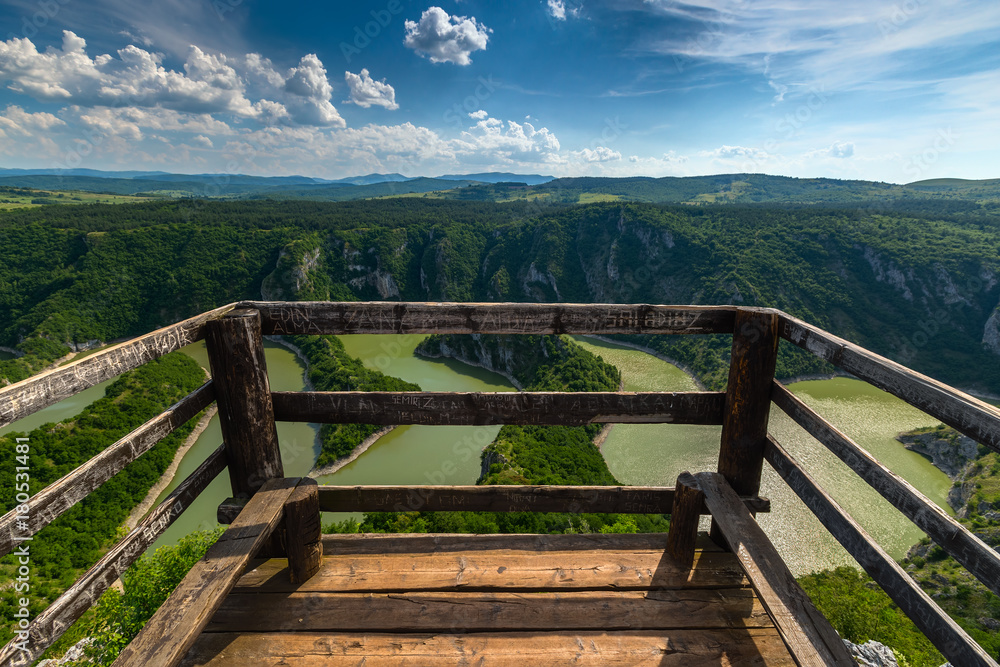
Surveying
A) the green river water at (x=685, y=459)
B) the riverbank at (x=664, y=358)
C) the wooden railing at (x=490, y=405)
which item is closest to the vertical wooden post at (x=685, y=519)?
the wooden railing at (x=490, y=405)

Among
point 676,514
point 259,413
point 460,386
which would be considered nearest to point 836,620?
point 676,514

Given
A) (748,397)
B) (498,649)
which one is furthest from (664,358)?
(498,649)

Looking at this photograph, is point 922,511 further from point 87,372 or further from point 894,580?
point 87,372

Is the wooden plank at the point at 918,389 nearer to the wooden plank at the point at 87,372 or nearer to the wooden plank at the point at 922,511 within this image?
the wooden plank at the point at 922,511

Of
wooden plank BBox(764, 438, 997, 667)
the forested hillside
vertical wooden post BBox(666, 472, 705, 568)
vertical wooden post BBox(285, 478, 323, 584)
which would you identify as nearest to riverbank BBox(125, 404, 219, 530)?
the forested hillside

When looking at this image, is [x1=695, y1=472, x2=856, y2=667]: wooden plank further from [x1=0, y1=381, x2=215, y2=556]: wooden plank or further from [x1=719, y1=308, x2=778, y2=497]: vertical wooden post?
[x1=0, y1=381, x2=215, y2=556]: wooden plank

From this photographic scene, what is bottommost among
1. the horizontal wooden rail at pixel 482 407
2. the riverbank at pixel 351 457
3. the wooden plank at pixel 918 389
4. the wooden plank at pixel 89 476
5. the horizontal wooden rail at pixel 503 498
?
the riverbank at pixel 351 457

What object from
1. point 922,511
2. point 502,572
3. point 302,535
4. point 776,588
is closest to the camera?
point 922,511
